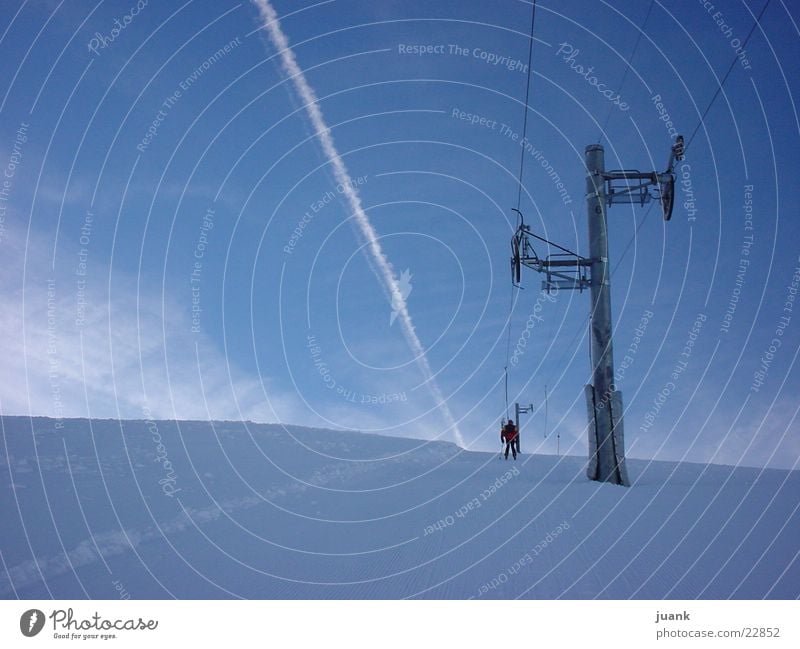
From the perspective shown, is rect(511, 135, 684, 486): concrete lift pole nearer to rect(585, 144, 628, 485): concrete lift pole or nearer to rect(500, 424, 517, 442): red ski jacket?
rect(585, 144, 628, 485): concrete lift pole

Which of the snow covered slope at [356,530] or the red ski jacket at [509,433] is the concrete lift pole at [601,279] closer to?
the snow covered slope at [356,530]

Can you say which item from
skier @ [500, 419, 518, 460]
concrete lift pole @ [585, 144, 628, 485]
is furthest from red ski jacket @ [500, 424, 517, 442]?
concrete lift pole @ [585, 144, 628, 485]

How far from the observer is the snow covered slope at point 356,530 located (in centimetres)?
466

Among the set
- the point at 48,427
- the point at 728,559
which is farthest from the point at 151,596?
the point at 48,427

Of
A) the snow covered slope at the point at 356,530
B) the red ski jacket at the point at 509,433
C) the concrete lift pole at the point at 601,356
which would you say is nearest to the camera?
the snow covered slope at the point at 356,530

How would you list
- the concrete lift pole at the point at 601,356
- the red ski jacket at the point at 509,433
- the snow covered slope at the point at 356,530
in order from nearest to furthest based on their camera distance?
the snow covered slope at the point at 356,530, the concrete lift pole at the point at 601,356, the red ski jacket at the point at 509,433

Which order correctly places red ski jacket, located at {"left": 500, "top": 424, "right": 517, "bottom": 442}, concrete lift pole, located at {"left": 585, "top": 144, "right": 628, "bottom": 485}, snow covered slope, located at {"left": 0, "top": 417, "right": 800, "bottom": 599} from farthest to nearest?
red ski jacket, located at {"left": 500, "top": 424, "right": 517, "bottom": 442} < concrete lift pole, located at {"left": 585, "top": 144, "right": 628, "bottom": 485} < snow covered slope, located at {"left": 0, "top": 417, "right": 800, "bottom": 599}

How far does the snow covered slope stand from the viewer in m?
4.66

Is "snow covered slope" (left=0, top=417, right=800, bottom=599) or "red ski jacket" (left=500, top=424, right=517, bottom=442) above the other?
"red ski jacket" (left=500, top=424, right=517, bottom=442)

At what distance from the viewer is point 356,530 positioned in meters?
7.02

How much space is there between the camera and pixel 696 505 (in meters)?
7.74

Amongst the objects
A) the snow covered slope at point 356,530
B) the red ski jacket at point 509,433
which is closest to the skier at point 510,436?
the red ski jacket at point 509,433

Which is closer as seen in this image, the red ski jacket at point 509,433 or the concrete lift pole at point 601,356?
the concrete lift pole at point 601,356

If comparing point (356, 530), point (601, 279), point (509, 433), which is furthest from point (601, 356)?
point (509, 433)
